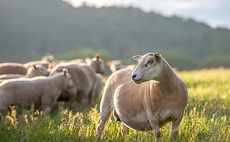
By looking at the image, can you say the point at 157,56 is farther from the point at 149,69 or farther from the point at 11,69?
the point at 11,69

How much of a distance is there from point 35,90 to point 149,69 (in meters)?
4.69

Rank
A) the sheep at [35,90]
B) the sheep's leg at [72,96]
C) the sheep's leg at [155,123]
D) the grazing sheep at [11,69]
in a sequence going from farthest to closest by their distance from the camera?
the grazing sheep at [11,69]
the sheep's leg at [72,96]
the sheep at [35,90]
the sheep's leg at [155,123]

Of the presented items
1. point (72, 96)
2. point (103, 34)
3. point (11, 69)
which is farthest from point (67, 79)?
point (103, 34)

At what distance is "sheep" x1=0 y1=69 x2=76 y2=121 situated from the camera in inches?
301

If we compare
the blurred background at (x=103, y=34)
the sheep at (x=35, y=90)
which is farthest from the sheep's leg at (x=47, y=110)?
the blurred background at (x=103, y=34)

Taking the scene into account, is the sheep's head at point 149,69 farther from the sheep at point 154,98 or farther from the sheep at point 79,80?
the sheep at point 79,80

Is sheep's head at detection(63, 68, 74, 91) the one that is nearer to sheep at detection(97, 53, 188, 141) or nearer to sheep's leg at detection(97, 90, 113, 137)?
sheep's leg at detection(97, 90, 113, 137)

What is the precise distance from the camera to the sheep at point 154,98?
434 centimetres

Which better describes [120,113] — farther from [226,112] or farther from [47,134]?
[226,112]

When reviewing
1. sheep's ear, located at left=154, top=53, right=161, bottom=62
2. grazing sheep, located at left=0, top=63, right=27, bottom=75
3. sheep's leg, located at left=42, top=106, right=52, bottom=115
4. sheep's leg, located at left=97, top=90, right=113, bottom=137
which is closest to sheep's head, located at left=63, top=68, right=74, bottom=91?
sheep's leg, located at left=42, top=106, right=52, bottom=115

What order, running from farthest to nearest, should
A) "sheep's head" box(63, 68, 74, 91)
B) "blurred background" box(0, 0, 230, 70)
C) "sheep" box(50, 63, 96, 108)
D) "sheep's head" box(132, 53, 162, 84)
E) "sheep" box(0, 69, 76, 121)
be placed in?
"blurred background" box(0, 0, 230, 70)
"sheep" box(50, 63, 96, 108)
"sheep's head" box(63, 68, 74, 91)
"sheep" box(0, 69, 76, 121)
"sheep's head" box(132, 53, 162, 84)

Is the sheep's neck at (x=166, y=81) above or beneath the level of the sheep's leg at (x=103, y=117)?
above

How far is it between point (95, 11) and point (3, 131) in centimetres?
10203

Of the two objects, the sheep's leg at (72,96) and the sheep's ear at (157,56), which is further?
the sheep's leg at (72,96)
